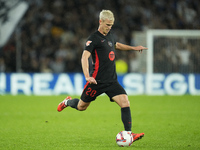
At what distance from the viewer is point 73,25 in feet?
62.4

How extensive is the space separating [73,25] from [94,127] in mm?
12107

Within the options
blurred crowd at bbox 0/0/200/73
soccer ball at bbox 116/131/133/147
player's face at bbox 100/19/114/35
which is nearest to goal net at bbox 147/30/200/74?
blurred crowd at bbox 0/0/200/73

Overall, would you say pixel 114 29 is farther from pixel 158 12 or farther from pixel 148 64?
pixel 148 64

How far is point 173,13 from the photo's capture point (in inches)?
827

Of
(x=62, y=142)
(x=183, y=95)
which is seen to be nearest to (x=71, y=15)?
(x=183, y=95)

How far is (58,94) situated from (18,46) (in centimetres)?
291

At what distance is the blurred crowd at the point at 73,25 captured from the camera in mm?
17031

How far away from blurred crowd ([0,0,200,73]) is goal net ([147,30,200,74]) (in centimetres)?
25

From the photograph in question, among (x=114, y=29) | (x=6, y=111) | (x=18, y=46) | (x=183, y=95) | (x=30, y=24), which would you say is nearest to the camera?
(x=6, y=111)

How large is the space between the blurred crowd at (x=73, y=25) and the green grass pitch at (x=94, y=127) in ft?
17.6

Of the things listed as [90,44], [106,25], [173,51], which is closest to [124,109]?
[90,44]

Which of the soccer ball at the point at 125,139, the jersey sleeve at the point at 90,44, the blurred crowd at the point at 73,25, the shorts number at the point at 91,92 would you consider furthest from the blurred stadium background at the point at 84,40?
the soccer ball at the point at 125,139

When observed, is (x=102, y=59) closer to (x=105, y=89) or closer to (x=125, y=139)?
(x=105, y=89)

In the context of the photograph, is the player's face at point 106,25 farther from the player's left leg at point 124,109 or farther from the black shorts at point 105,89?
the player's left leg at point 124,109
